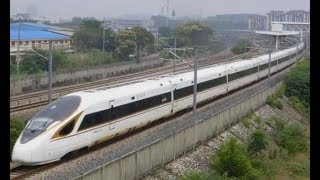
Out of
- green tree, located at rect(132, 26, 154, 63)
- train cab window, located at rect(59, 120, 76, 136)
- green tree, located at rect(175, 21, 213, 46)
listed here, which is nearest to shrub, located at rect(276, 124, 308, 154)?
train cab window, located at rect(59, 120, 76, 136)

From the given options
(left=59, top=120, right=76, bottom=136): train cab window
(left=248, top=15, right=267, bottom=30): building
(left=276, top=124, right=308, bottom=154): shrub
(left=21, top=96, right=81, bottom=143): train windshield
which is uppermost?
(left=248, top=15, right=267, bottom=30): building

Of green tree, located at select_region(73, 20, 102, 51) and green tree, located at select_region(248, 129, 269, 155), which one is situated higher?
green tree, located at select_region(73, 20, 102, 51)

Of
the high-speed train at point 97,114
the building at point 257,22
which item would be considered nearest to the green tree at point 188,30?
the high-speed train at point 97,114

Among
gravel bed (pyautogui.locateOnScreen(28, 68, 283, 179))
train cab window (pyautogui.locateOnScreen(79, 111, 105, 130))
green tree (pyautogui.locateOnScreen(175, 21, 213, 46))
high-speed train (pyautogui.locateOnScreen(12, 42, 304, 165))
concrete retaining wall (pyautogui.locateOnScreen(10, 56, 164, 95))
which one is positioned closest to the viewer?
gravel bed (pyautogui.locateOnScreen(28, 68, 283, 179))

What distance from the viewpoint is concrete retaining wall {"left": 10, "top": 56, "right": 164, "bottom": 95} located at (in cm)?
3669

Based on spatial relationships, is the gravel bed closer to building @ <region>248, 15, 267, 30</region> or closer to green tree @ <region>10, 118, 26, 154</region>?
green tree @ <region>10, 118, 26, 154</region>

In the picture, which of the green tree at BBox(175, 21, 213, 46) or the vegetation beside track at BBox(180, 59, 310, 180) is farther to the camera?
the green tree at BBox(175, 21, 213, 46)

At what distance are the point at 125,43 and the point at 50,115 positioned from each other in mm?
51146

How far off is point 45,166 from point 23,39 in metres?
58.9

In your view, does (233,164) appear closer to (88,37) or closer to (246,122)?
(246,122)

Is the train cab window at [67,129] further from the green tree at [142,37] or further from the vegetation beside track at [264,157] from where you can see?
the green tree at [142,37]

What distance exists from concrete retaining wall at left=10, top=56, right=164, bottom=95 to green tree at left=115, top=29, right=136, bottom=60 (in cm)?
511

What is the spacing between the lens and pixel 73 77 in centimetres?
4459
